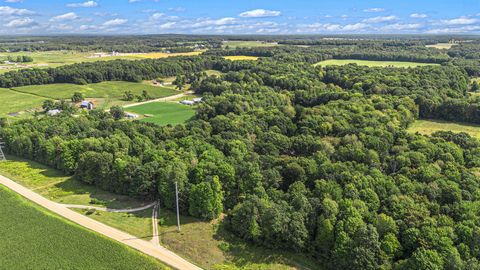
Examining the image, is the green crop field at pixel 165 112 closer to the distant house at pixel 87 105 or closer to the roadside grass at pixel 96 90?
the distant house at pixel 87 105

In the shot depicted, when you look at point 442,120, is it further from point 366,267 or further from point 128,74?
point 128,74

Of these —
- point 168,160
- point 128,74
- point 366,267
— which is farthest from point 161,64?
point 366,267

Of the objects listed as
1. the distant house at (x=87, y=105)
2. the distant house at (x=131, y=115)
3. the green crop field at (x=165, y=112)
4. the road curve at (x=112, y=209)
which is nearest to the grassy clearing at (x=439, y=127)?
the green crop field at (x=165, y=112)

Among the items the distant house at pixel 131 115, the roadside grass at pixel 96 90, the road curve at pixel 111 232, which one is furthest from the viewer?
the roadside grass at pixel 96 90

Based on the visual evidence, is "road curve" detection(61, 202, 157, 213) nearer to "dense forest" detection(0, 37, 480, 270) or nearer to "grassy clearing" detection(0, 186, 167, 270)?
"dense forest" detection(0, 37, 480, 270)

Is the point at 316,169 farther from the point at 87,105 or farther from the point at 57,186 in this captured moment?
the point at 87,105

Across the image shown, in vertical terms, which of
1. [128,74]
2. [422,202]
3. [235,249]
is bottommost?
[235,249]

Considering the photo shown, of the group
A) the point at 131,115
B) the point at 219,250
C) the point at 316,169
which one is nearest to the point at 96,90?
the point at 131,115
